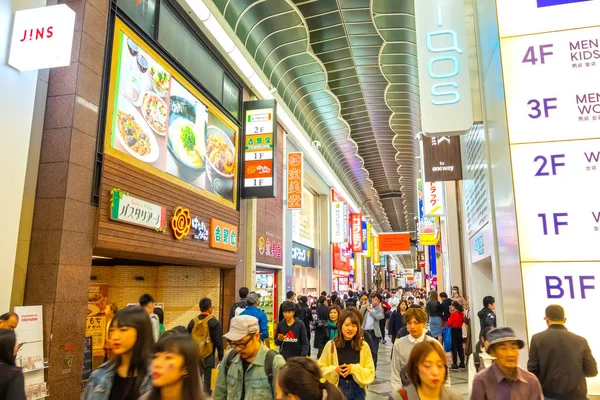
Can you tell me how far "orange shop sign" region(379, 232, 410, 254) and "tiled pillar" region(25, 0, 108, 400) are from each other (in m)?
26.2

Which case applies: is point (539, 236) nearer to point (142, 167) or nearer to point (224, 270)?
point (142, 167)

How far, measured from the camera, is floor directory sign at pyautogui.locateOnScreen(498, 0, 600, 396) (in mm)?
4047

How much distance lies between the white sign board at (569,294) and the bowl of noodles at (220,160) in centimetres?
698

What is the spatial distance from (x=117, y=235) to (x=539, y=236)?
5312 mm

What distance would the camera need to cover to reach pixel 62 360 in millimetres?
5387

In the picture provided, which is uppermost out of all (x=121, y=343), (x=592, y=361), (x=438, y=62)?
(x=438, y=62)

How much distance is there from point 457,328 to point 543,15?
6.39 metres

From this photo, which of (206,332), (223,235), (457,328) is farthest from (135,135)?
(457,328)

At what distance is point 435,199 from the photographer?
1373 centimetres

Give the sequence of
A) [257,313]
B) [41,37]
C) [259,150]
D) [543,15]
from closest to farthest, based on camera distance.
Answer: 1. [543,15]
2. [41,37]
3. [257,313]
4. [259,150]

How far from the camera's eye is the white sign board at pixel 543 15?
4.29 meters

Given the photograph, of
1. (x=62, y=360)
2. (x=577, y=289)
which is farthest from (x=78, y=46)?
(x=577, y=289)

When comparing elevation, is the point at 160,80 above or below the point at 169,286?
above

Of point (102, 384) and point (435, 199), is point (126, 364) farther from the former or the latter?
point (435, 199)
